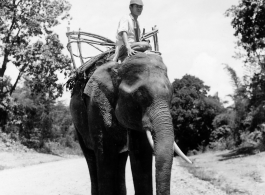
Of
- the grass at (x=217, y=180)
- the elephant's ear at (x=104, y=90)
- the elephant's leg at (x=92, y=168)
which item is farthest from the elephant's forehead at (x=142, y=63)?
the grass at (x=217, y=180)

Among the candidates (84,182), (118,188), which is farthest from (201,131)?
(118,188)

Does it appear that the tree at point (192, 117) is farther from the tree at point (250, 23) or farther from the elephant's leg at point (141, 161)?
the elephant's leg at point (141, 161)

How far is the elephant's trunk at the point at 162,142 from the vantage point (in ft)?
16.7

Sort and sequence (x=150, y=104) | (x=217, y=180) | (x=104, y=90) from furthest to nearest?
(x=217, y=180) < (x=104, y=90) < (x=150, y=104)

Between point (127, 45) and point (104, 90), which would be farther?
point (104, 90)

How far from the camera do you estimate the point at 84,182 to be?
1376 centimetres

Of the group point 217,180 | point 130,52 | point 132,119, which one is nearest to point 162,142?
point 132,119

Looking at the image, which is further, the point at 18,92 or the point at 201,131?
the point at 201,131

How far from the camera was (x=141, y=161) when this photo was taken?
245 inches

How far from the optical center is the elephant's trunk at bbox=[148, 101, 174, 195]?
16.7 feet

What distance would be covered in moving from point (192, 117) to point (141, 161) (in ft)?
129

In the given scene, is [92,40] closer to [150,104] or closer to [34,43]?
[150,104]

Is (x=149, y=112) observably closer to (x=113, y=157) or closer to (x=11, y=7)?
(x=113, y=157)

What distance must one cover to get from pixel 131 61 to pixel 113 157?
141 centimetres
